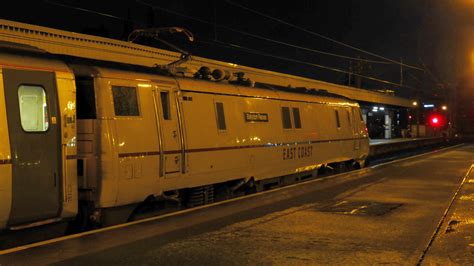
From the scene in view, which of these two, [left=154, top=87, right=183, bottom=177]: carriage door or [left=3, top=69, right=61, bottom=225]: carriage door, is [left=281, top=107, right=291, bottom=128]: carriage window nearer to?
[left=154, top=87, right=183, bottom=177]: carriage door

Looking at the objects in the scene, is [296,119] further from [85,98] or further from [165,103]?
[85,98]

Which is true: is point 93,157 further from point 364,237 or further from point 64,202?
point 364,237

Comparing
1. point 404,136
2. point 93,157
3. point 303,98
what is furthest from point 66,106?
point 404,136

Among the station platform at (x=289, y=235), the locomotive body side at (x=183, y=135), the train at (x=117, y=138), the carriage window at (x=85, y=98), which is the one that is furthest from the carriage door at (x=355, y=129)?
the carriage window at (x=85, y=98)

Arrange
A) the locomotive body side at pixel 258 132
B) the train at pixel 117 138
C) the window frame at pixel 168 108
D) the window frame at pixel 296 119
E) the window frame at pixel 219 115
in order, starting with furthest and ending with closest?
the window frame at pixel 296 119
the window frame at pixel 219 115
the locomotive body side at pixel 258 132
the window frame at pixel 168 108
the train at pixel 117 138

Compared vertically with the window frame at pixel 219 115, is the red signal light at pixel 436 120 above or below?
above

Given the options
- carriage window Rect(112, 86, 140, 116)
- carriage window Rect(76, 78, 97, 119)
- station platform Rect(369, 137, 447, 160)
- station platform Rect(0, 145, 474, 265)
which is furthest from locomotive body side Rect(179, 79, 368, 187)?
station platform Rect(369, 137, 447, 160)

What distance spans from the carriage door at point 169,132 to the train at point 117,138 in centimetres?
2

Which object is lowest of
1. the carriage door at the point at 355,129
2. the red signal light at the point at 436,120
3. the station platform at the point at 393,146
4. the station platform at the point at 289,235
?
the station platform at the point at 289,235

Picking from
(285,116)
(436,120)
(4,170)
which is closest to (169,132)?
(4,170)

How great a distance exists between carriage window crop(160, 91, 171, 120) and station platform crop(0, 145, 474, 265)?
5.77 ft

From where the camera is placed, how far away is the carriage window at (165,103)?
10.1m

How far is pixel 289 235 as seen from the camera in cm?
815

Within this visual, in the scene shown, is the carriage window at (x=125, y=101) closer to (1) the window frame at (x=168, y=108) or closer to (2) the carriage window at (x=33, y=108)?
(1) the window frame at (x=168, y=108)
